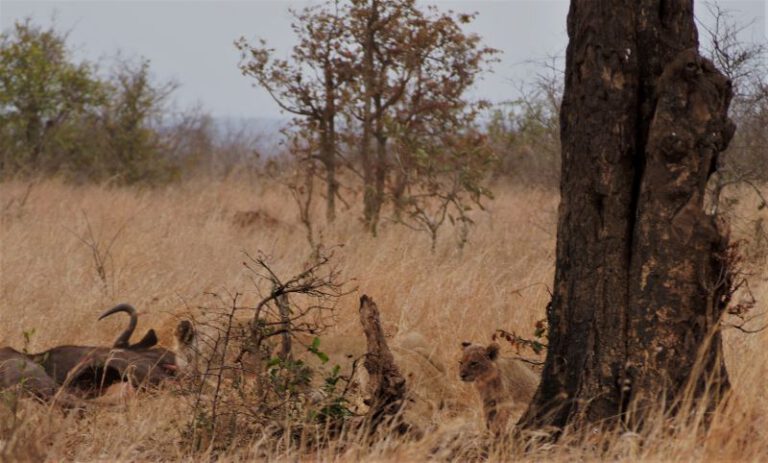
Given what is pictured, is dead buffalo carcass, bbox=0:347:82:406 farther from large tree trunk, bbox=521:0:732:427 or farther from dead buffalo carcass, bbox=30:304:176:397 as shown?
large tree trunk, bbox=521:0:732:427

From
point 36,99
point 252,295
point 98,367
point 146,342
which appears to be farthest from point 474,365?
point 36,99

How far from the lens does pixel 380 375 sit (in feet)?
14.9

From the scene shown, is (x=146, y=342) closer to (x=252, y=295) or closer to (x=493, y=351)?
(x=252, y=295)

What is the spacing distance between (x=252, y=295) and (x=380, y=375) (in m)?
3.18

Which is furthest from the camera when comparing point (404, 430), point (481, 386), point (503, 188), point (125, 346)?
point (503, 188)

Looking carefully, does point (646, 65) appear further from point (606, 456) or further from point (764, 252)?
point (764, 252)

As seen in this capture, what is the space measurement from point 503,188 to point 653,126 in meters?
12.5

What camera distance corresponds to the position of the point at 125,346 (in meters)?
6.22

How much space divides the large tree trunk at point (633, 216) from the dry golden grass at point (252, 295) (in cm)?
28

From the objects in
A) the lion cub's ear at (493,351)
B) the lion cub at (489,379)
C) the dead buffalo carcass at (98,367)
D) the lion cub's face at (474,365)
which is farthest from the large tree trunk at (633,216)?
the dead buffalo carcass at (98,367)

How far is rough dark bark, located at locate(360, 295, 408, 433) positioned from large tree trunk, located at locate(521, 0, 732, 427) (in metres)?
0.54

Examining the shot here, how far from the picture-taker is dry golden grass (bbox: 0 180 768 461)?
157 inches

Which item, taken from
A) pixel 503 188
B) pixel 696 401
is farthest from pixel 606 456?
pixel 503 188

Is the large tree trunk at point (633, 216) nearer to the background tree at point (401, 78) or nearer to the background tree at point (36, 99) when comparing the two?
the background tree at point (401, 78)
